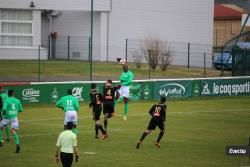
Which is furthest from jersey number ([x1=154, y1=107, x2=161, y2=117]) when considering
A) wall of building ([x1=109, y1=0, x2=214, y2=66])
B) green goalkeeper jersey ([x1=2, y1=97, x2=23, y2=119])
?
wall of building ([x1=109, y1=0, x2=214, y2=66])

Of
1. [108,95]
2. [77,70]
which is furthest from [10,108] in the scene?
[77,70]

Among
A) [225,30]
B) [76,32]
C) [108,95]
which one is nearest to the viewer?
[108,95]

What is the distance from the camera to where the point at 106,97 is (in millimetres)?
29906

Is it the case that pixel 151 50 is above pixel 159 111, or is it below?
above

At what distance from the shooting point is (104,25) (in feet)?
208

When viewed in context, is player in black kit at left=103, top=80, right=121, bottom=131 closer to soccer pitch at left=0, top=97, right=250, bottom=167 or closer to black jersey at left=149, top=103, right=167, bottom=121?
soccer pitch at left=0, top=97, right=250, bottom=167

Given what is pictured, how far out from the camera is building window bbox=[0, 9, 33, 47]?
2398 inches

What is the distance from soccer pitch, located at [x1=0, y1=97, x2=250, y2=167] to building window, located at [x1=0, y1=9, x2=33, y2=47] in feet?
65.2

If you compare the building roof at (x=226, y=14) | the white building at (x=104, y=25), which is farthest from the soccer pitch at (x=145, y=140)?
the building roof at (x=226, y=14)

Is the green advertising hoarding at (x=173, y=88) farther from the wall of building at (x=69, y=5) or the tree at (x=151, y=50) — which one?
the wall of building at (x=69, y=5)

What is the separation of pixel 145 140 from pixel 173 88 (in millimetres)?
17467

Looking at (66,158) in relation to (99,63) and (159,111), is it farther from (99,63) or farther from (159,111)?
(99,63)

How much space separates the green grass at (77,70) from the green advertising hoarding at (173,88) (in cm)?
705

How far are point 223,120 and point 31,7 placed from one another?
2834cm
